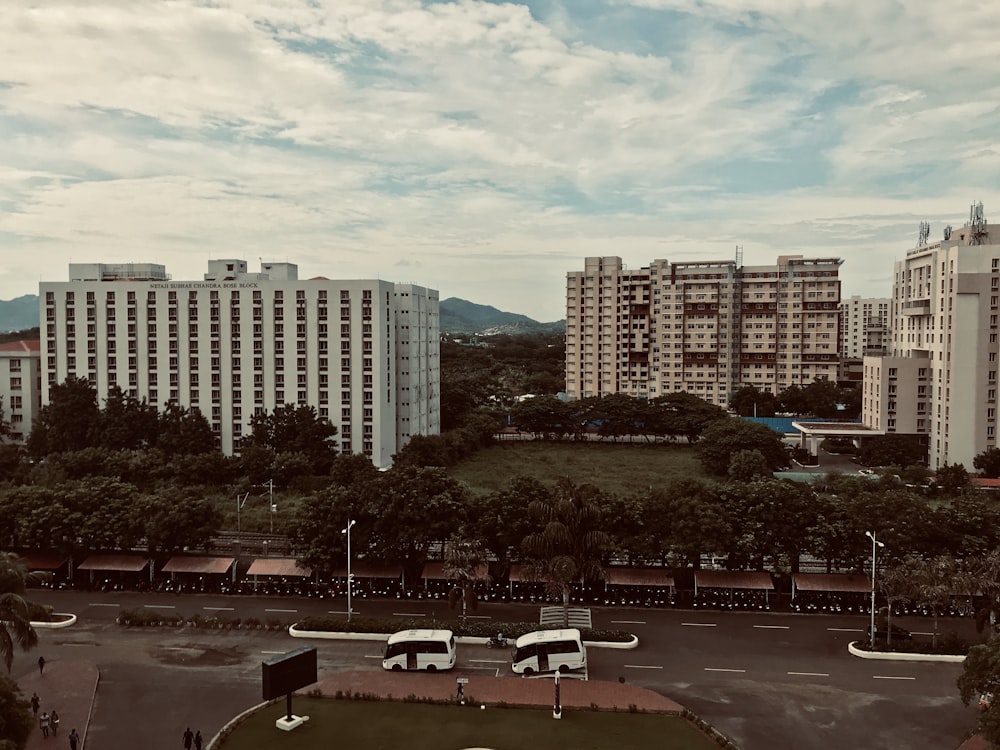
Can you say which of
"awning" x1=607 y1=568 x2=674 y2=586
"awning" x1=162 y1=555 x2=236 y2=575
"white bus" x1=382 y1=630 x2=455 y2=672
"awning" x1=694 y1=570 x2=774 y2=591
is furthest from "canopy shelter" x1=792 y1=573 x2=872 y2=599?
"awning" x1=162 y1=555 x2=236 y2=575

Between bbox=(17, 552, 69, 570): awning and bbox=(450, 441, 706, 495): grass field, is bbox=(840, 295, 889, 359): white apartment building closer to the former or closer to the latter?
bbox=(450, 441, 706, 495): grass field

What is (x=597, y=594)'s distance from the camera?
41562 mm

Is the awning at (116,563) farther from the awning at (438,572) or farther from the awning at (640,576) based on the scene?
the awning at (640,576)

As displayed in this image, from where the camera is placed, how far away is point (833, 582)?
1567 inches

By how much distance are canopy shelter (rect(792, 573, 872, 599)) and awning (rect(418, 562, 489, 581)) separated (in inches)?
600

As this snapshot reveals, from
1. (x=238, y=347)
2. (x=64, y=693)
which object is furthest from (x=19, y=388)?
(x=64, y=693)

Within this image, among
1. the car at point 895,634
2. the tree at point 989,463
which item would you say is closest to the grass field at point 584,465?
the tree at point 989,463

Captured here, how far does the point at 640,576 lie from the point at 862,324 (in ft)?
529

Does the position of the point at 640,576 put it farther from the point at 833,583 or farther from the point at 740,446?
the point at 740,446

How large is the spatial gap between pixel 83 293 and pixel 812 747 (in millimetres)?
79692

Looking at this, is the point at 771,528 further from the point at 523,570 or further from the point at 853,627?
the point at 523,570

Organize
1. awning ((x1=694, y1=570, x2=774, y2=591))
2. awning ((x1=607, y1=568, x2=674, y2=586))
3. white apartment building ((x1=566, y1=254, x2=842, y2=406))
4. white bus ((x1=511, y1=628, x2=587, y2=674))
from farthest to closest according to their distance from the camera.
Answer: white apartment building ((x1=566, y1=254, x2=842, y2=406))
awning ((x1=607, y1=568, x2=674, y2=586))
awning ((x1=694, y1=570, x2=774, y2=591))
white bus ((x1=511, y1=628, x2=587, y2=674))

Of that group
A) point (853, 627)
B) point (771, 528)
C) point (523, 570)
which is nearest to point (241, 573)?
point (523, 570)

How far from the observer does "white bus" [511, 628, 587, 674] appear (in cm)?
3291
